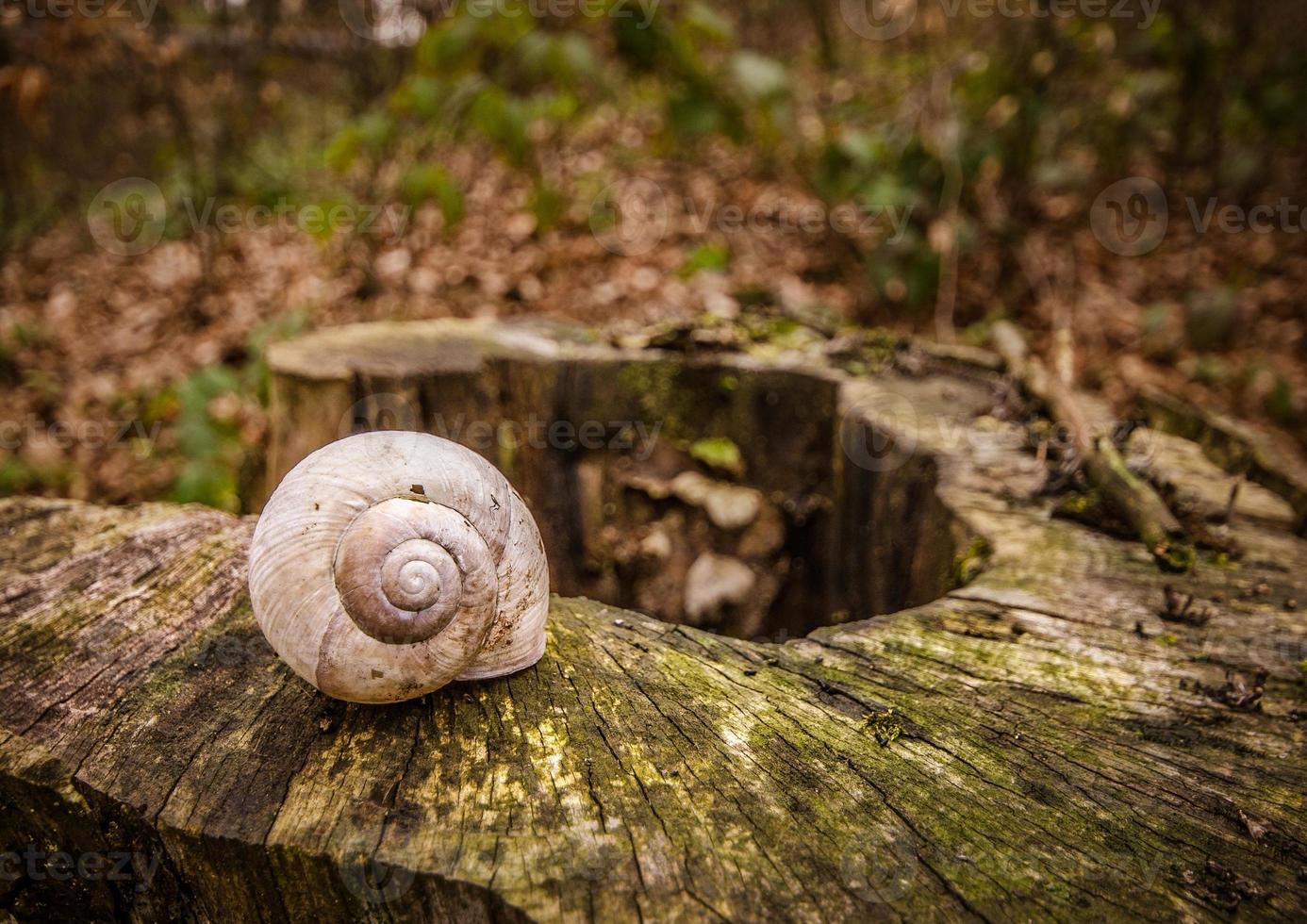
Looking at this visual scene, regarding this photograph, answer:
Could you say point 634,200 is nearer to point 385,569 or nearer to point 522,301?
point 522,301

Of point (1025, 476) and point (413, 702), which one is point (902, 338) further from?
point (413, 702)

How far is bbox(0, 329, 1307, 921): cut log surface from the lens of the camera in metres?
1.04

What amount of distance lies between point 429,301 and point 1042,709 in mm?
4705

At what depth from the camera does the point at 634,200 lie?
20.4 feet

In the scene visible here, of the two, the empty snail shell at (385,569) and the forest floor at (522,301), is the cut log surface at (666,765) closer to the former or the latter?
the empty snail shell at (385,569)

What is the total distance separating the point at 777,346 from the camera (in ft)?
10.1

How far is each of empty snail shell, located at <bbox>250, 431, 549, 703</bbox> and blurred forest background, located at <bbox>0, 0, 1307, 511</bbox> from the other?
2421 mm

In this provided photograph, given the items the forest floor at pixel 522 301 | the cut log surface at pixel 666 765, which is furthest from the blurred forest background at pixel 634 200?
the cut log surface at pixel 666 765

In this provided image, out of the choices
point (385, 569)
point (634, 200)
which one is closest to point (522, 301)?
point (634, 200)

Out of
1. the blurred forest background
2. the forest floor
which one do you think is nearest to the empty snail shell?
the blurred forest background

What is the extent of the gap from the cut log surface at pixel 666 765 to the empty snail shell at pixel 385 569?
0.15 m

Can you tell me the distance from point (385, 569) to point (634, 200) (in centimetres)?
553

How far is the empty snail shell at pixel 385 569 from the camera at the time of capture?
120cm

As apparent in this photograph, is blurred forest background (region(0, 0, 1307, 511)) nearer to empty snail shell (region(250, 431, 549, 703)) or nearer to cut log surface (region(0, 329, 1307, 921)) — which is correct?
cut log surface (region(0, 329, 1307, 921))
